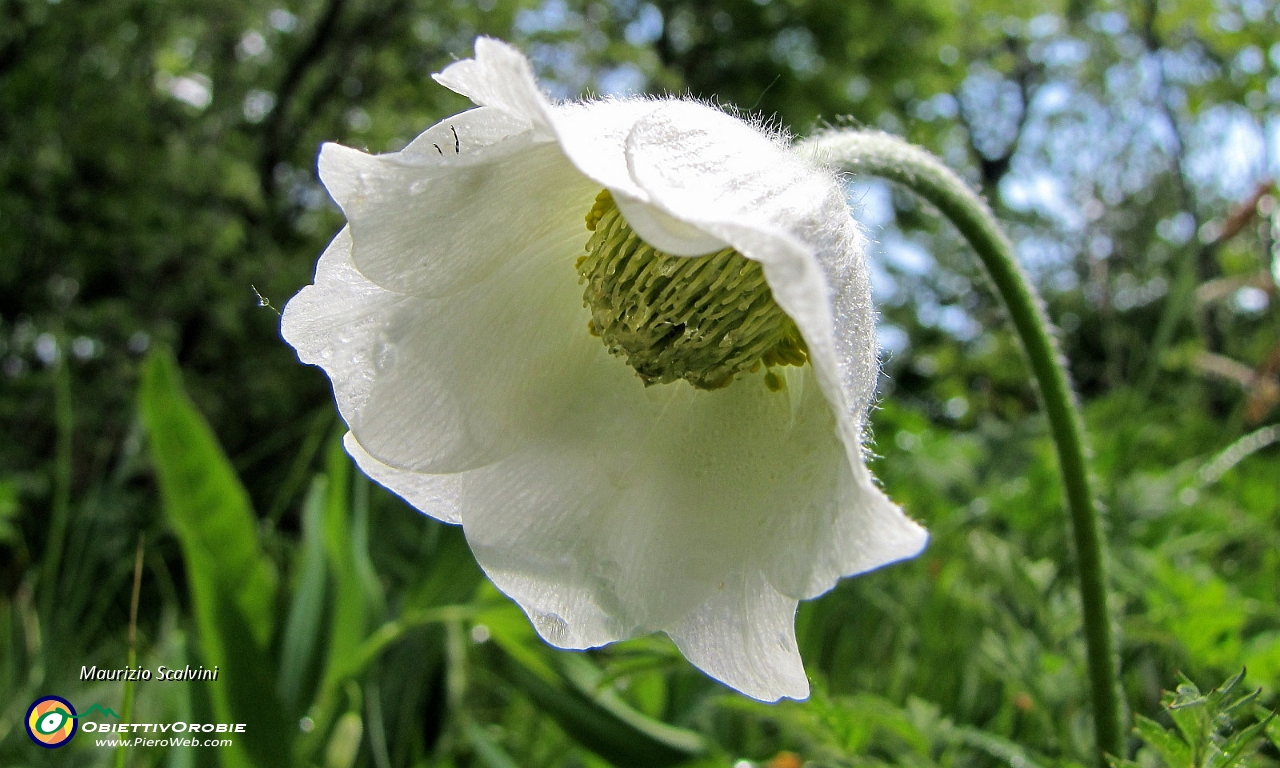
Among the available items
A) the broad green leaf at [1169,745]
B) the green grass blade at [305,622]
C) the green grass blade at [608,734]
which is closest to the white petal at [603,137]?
the broad green leaf at [1169,745]

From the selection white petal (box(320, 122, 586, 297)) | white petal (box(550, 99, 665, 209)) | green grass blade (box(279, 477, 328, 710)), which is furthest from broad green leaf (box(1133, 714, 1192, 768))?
green grass blade (box(279, 477, 328, 710))

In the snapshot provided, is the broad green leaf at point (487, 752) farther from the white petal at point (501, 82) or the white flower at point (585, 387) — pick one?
the white petal at point (501, 82)

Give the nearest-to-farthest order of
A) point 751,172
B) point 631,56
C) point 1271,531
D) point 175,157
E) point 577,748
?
point 751,172
point 577,748
point 1271,531
point 175,157
point 631,56

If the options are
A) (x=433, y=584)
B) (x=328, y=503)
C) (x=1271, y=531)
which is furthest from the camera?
(x=1271, y=531)

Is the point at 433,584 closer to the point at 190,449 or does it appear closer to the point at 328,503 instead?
the point at 328,503

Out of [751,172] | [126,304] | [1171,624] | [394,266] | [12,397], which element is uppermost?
[751,172]

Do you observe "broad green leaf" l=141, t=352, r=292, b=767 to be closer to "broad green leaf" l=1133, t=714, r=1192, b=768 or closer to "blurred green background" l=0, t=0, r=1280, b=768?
"blurred green background" l=0, t=0, r=1280, b=768

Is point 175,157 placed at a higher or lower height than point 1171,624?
lower

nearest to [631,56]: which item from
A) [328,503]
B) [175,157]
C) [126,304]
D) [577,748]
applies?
[175,157]

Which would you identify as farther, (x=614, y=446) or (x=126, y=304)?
(x=126, y=304)
